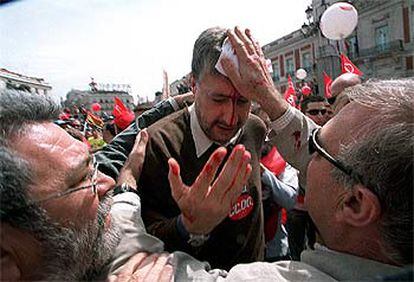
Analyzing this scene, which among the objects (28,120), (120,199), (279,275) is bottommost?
(279,275)

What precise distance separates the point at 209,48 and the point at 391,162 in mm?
865

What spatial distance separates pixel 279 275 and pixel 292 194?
1219 mm

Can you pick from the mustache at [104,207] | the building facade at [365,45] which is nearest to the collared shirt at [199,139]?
the mustache at [104,207]

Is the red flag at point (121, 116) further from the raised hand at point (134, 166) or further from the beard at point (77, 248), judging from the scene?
the beard at point (77, 248)

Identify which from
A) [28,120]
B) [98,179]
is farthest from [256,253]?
[28,120]

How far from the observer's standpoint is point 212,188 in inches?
45.2

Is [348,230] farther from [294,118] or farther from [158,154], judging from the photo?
[158,154]

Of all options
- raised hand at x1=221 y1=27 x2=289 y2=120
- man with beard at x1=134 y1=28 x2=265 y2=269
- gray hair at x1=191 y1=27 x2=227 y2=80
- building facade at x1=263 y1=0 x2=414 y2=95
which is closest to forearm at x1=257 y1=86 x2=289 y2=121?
raised hand at x1=221 y1=27 x2=289 y2=120

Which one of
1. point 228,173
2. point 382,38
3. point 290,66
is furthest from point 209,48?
point 290,66

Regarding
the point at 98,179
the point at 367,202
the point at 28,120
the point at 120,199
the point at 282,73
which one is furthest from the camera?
the point at 282,73

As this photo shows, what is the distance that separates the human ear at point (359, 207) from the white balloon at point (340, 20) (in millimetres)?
4856

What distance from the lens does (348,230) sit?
0.96 meters

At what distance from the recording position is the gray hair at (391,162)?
33.8 inches

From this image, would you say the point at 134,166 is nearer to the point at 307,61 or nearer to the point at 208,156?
the point at 208,156
